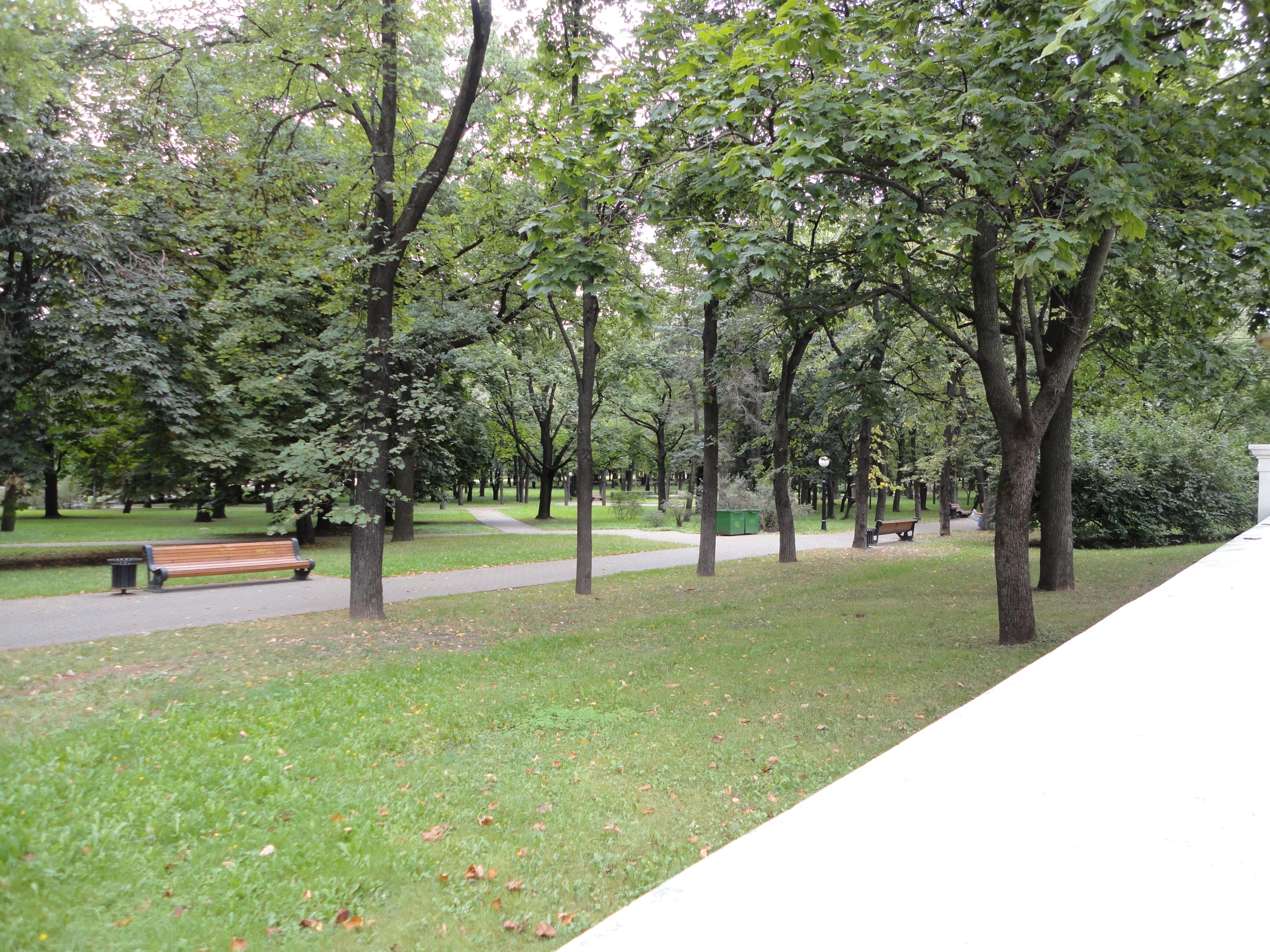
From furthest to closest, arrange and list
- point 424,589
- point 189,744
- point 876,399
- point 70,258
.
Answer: point 70,258 → point 424,589 → point 876,399 → point 189,744

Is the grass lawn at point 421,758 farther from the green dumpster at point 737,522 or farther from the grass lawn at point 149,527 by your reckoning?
the green dumpster at point 737,522

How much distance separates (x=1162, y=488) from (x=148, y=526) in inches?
1385

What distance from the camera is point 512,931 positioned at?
3.05m

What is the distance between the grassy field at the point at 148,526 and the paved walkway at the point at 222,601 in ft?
31.4

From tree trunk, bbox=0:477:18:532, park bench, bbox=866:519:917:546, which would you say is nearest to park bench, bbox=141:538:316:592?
tree trunk, bbox=0:477:18:532

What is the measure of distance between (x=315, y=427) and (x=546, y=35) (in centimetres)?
1338

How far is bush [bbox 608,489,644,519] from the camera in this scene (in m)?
33.4

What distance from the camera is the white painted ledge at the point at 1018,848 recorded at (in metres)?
1.14

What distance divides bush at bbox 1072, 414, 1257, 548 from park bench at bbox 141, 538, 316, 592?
18168 mm

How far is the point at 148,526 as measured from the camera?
29.4m

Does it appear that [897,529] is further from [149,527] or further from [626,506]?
[149,527]

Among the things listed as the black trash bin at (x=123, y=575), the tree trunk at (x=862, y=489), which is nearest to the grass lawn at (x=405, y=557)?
the black trash bin at (x=123, y=575)

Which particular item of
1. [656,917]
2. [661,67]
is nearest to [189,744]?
[656,917]

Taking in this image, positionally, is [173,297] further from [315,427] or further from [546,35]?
[546,35]
